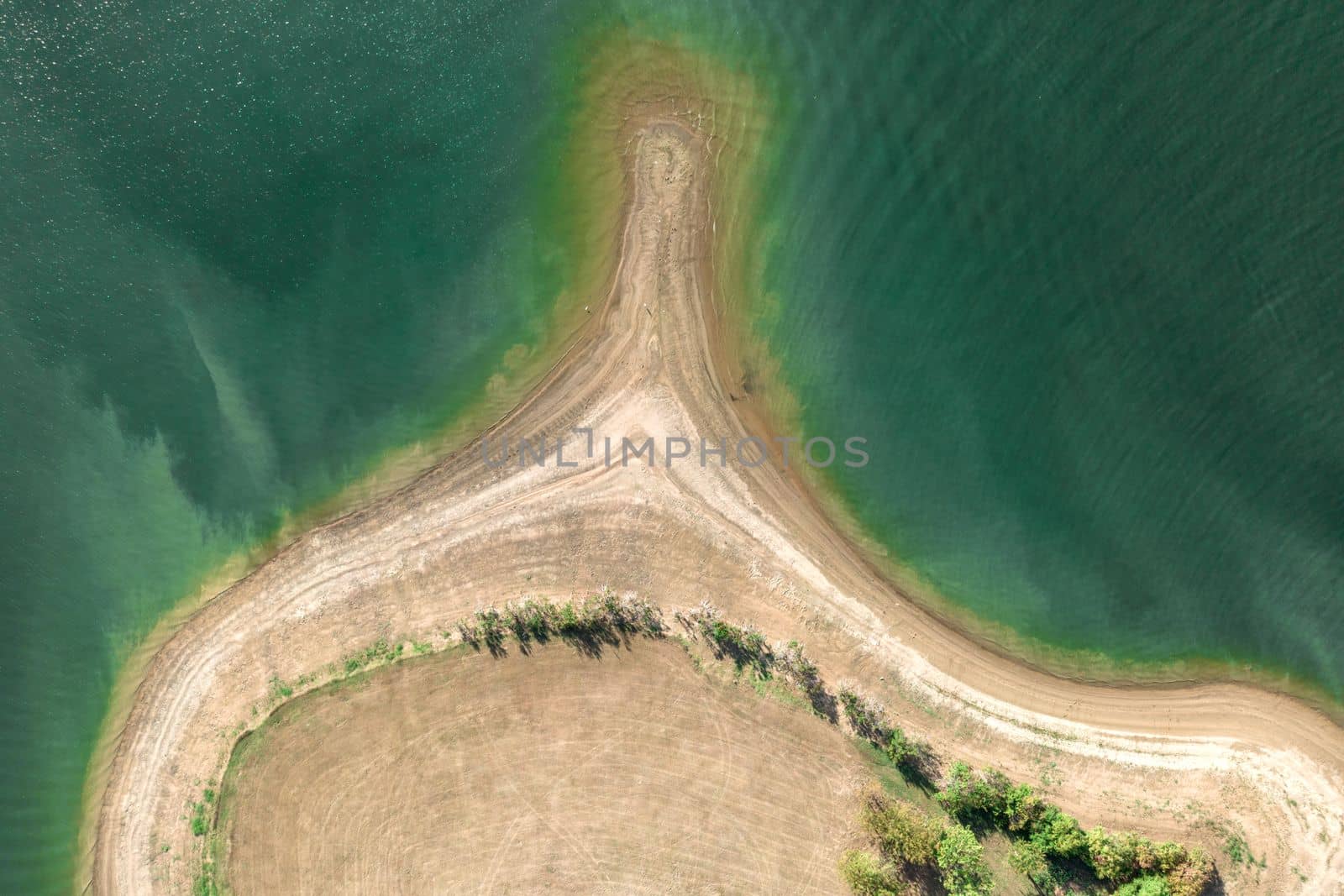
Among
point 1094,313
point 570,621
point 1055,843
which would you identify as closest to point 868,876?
point 1055,843

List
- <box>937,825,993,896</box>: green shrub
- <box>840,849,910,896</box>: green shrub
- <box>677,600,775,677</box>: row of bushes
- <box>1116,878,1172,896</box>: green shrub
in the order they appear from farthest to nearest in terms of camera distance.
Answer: <box>677,600,775,677</box>: row of bushes, <box>840,849,910,896</box>: green shrub, <box>937,825,993,896</box>: green shrub, <box>1116,878,1172,896</box>: green shrub

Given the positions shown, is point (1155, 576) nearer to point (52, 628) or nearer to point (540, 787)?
point (540, 787)

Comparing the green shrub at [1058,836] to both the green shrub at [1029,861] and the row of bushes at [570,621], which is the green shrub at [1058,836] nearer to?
the green shrub at [1029,861]

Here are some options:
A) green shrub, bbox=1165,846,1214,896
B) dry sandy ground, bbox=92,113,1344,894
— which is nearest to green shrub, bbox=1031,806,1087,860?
dry sandy ground, bbox=92,113,1344,894

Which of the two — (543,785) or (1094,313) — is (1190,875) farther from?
(543,785)

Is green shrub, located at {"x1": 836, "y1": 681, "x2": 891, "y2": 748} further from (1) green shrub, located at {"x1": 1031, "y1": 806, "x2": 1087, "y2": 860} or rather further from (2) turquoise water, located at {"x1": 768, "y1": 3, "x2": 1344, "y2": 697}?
(1) green shrub, located at {"x1": 1031, "y1": 806, "x2": 1087, "y2": 860}

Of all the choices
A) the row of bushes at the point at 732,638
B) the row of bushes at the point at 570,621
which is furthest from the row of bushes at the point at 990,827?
→ the row of bushes at the point at 570,621

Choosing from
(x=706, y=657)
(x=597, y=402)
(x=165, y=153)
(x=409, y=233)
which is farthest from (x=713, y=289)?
(x=165, y=153)
